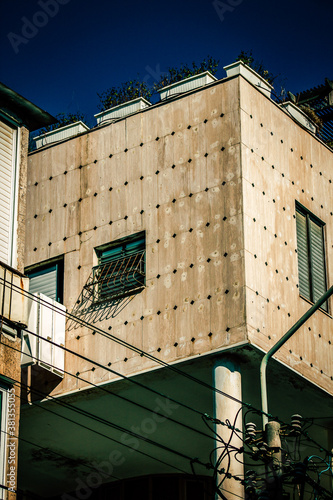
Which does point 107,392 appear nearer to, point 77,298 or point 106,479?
point 77,298

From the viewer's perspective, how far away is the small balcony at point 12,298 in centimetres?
2065

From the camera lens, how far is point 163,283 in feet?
86.8

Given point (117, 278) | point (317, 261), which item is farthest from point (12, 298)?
point (317, 261)

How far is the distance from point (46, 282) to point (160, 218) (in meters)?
3.80

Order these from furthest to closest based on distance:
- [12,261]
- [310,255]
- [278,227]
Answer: [310,255]
[278,227]
[12,261]

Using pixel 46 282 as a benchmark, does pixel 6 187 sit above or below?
below

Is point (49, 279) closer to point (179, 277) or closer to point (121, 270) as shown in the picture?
point (121, 270)

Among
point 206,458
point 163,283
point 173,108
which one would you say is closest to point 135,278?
point 163,283

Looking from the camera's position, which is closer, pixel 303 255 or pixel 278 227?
pixel 278 227

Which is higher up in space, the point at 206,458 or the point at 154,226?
the point at 154,226

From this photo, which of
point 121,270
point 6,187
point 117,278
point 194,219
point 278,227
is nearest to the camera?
point 6,187

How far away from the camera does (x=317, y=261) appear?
93.9 ft

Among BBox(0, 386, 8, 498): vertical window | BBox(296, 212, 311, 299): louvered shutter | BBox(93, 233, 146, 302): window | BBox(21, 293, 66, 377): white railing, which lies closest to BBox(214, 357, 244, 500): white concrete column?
BBox(93, 233, 146, 302): window

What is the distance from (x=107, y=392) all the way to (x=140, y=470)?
5592mm
